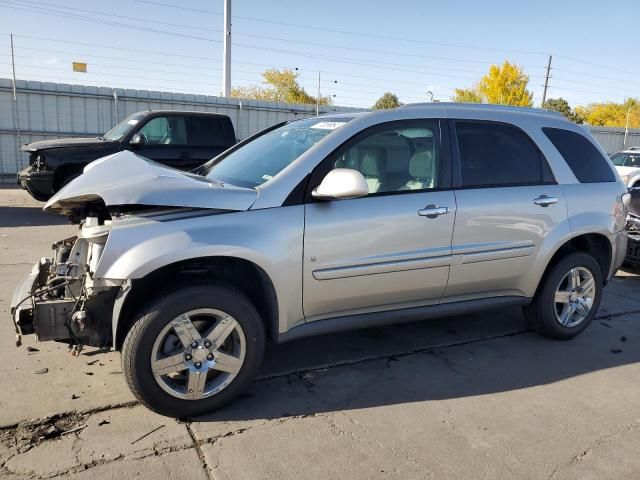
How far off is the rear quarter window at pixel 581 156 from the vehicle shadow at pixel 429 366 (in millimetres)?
1429

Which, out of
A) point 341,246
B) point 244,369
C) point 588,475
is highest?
point 341,246

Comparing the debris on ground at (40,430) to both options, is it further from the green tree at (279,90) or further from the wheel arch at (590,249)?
the green tree at (279,90)

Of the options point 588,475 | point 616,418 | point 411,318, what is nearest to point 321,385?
point 411,318

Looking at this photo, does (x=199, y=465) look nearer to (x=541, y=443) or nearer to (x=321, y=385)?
(x=321, y=385)

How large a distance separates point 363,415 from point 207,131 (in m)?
7.83

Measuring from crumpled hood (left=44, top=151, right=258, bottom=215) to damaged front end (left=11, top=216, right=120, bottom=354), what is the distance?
194 millimetres

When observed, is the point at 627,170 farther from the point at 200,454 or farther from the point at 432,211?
the point at 200,454

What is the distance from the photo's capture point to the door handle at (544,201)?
13.9 feet

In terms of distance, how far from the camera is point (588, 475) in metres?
2.78

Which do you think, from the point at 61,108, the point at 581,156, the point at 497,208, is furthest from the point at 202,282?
the point at 61,108

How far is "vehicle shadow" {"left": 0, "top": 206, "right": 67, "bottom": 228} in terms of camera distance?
9203mm

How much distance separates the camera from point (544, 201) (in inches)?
168

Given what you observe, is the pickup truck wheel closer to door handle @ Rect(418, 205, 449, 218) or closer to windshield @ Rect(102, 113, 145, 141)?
door handle @ Rect(418, 205, 449, 218)

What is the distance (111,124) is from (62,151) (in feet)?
25.2
